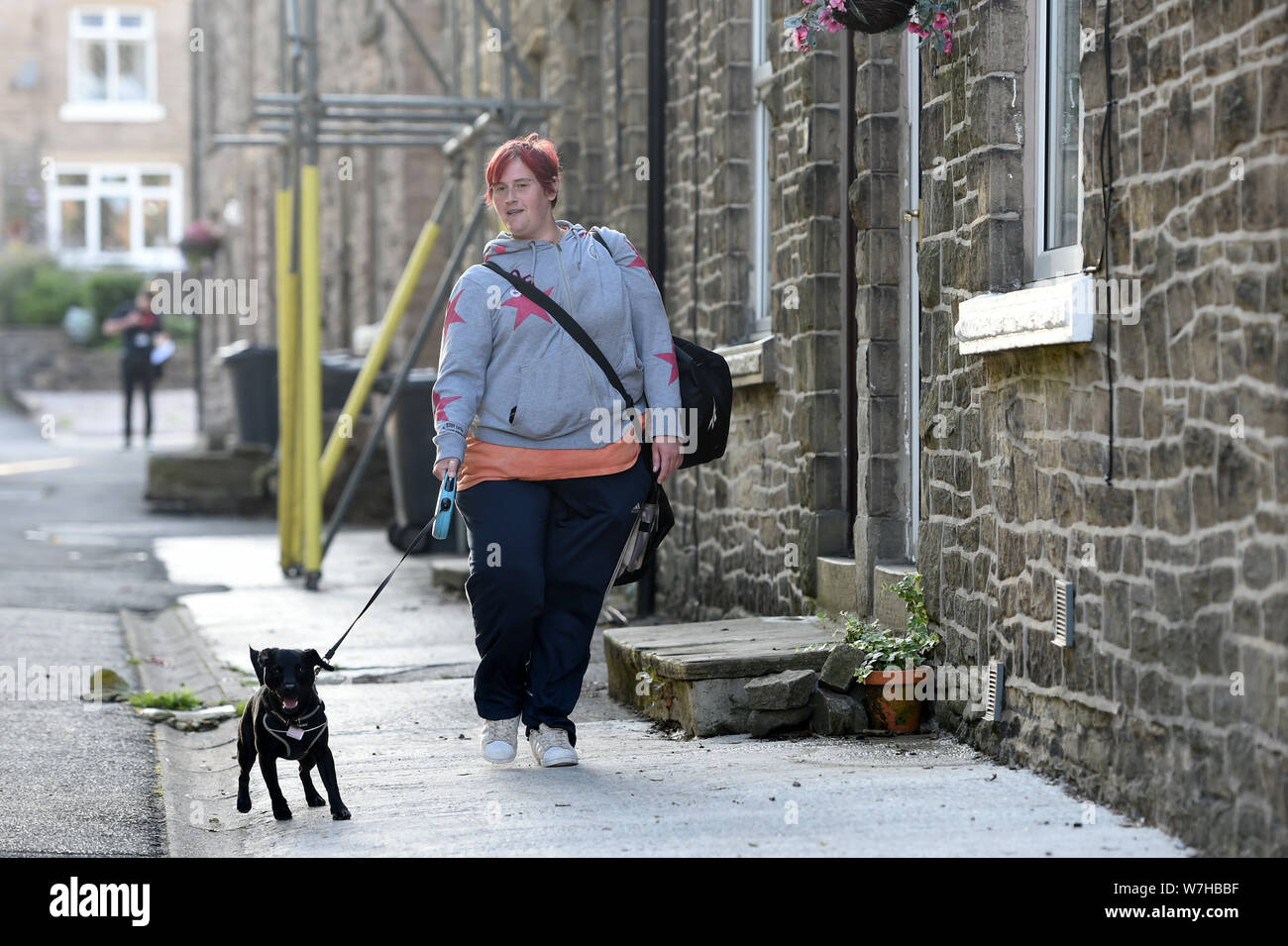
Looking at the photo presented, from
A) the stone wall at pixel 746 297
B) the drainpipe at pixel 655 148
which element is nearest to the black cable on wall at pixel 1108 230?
the stone wall at pixel 746 297

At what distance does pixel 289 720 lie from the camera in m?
4.87

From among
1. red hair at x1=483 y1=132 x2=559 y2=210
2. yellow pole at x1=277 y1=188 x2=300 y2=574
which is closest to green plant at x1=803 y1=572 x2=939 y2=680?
red hair at x1=483 y1=132 x2=559 y2=210

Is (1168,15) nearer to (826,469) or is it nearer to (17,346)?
(826,469)

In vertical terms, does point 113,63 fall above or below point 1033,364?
above

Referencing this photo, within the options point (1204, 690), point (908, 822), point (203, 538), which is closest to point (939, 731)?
point (908, 822)

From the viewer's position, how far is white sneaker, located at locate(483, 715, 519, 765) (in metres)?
5.54

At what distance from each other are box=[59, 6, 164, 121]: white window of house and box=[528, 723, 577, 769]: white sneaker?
1563 inches

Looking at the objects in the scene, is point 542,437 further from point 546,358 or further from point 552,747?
point 552,747

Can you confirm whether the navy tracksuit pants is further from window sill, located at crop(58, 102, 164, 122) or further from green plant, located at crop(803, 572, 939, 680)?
window sill, located at crop(58, 102, 164, 122)

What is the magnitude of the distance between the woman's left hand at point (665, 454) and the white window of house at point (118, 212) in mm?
38266

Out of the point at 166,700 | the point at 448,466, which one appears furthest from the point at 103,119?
the point at 448,466

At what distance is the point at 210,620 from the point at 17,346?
86.8ft

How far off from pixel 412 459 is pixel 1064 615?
865 centimetres

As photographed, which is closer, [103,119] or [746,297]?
[746,297]
